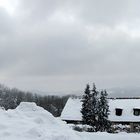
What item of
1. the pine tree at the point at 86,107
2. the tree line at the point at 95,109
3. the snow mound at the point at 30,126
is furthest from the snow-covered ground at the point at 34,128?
the pine tree at the point at 86,107

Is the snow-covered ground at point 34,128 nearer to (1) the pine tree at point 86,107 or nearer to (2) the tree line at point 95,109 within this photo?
(2) the tree line at point 95,109

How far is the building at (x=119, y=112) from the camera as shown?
173 ft

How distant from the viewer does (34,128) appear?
1095cm

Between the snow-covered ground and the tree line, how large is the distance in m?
26.5

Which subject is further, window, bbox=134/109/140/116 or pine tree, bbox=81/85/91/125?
window, bbox=134/109/140/116

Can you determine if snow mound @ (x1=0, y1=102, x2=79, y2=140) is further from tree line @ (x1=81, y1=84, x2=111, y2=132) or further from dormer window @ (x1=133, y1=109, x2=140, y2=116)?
dormer window @ (x1=133, y1=109, x2=140, y2=116)

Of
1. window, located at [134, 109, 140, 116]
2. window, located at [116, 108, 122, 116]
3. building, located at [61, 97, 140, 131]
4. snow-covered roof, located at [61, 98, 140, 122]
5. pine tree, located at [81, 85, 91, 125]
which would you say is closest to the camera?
pine tree, located at [81, 85, 91, 125]

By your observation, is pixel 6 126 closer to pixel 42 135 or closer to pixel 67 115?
pixel 42 135

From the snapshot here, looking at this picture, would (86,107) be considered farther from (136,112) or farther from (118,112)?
(136,112)

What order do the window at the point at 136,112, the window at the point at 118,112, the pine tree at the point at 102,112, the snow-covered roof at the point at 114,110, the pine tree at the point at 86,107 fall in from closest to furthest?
the pine tree at the point at 102,112 → the pine tree at the point at 86,107 → the snow-covered roof at the point at 114,110 → the window at the point at 136,112 → the window at the point at 118,112

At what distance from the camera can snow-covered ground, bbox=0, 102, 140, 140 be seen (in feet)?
34.5

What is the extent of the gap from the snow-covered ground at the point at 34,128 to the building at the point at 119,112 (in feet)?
126

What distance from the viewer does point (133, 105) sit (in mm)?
55625

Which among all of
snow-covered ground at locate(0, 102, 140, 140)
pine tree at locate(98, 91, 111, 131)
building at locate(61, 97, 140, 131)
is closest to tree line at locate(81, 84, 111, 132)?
pine tree at locate(98, 91, 111, 131)
